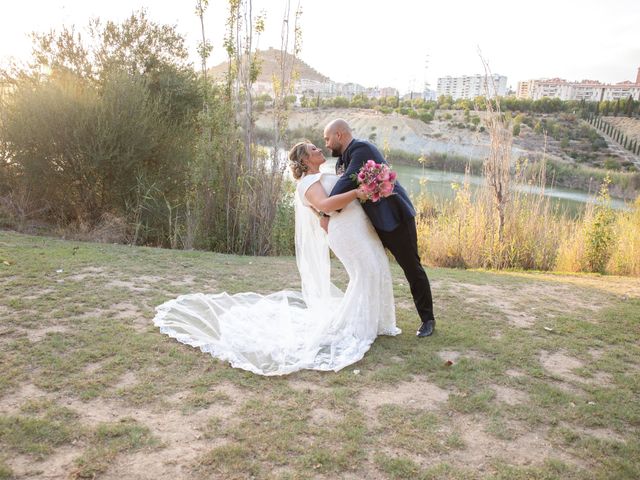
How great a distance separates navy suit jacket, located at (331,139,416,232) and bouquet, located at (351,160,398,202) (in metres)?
0.15

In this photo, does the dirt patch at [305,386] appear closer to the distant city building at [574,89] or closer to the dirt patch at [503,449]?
the dirt patch at [503,449]

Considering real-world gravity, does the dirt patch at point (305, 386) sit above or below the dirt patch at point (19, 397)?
below

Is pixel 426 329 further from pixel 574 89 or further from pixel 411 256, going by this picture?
pixel 574 89

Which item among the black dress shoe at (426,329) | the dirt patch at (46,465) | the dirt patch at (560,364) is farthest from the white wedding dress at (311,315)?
the dirt patch at (46,465)

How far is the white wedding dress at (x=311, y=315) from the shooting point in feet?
13.9

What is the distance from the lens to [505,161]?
897 cm

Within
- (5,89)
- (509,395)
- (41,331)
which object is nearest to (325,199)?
(509,395)

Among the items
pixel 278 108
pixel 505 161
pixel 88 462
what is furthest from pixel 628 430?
pixel 278 108

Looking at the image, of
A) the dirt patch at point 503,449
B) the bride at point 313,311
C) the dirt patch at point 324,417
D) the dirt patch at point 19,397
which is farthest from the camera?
the bride at point 313,311

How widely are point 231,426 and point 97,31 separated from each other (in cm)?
1247

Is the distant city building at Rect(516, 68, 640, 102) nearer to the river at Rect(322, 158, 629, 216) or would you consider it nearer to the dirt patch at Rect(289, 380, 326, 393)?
the river at Rect(322, 158, 629, 216)

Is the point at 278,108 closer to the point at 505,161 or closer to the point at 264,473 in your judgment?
the point at 505,161

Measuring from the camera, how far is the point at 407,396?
367cm

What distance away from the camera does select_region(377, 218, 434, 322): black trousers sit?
478 centimetres
